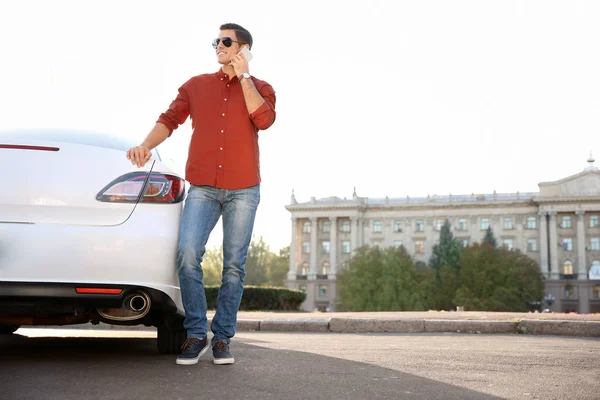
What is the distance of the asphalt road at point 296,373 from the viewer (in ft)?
11.0

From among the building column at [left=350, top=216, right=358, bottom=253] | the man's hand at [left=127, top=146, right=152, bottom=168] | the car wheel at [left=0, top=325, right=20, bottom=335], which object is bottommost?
the car wheel at [left=0, top=325, right=20, bottom=335]

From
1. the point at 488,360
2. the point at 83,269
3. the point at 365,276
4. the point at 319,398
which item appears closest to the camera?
the point at 319,398

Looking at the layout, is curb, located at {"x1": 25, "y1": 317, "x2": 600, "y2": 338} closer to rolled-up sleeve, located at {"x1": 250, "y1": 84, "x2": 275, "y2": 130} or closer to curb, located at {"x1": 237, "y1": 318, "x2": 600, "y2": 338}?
curb, located at {"x1": 237, "y1": 318, "x2": 600, "y2": 338}

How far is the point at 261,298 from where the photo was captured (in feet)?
82.2

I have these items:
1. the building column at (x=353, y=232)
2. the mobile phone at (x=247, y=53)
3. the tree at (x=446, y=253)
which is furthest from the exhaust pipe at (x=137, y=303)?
the building column at (x=353, y=232)

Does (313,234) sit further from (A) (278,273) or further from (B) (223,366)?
(B) (223,366)

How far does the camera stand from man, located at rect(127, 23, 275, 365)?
4293 millimetres

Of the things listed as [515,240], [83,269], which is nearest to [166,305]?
[83,269]

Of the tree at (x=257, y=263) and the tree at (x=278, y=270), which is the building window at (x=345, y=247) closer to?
the tree at (x=278, y=270)

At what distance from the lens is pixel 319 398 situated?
3.25 meters

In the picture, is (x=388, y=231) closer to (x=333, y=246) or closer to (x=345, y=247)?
(x=345, y=247)

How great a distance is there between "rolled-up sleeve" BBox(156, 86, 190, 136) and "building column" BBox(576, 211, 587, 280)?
87737mm

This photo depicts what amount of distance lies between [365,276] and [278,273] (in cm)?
3918

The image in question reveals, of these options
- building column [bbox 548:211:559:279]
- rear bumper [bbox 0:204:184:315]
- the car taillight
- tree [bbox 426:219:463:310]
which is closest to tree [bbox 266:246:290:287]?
tree [bbox 426:219:463:310]
